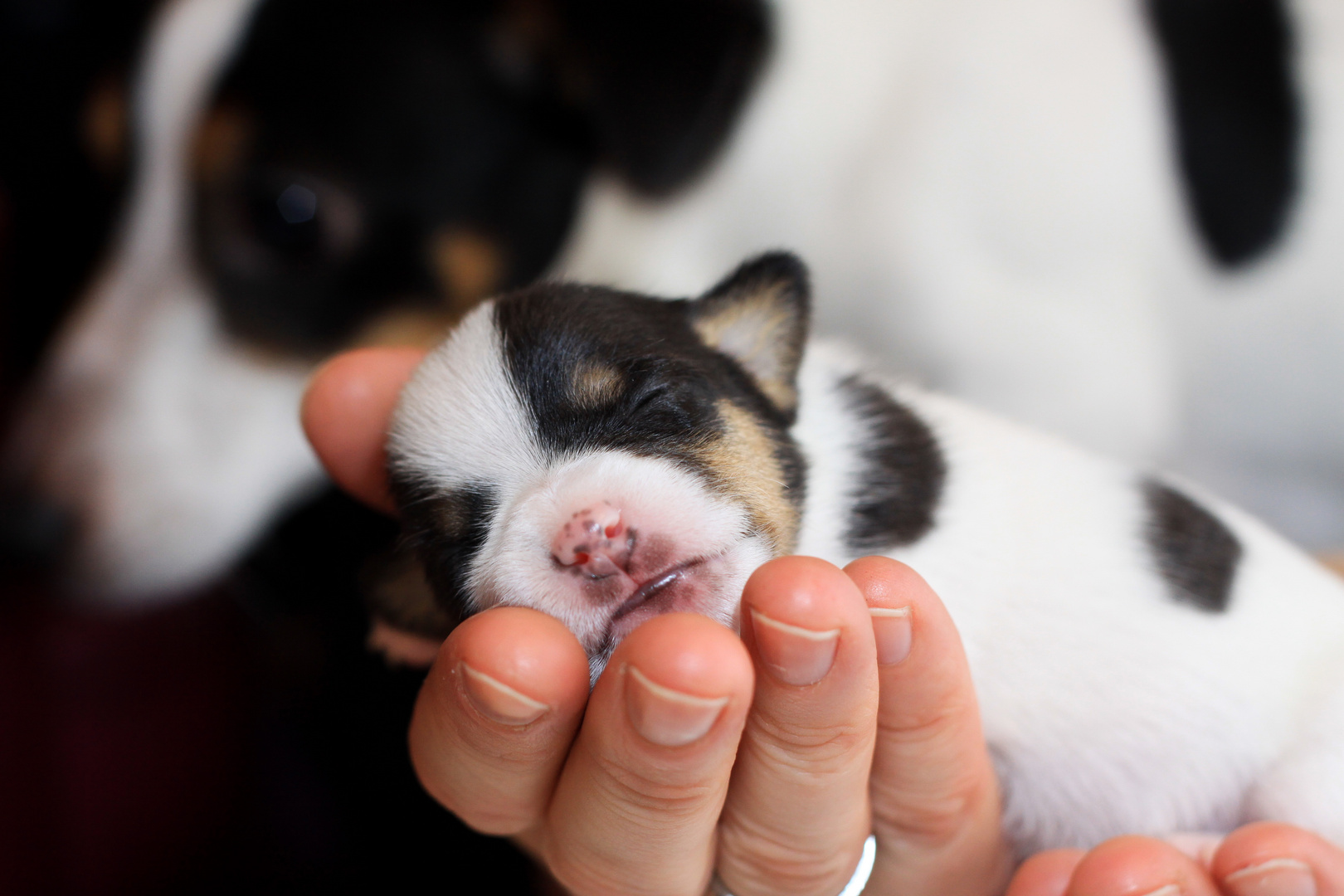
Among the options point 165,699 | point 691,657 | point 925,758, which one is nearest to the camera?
point 691,657

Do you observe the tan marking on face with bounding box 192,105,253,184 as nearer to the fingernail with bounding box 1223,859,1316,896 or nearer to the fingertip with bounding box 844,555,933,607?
the fingertip with bounding box 844,555,933,607

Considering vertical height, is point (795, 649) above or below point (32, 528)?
above

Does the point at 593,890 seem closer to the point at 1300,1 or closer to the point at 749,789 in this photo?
the point at 749,789

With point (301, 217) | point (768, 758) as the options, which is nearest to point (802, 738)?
point (768, 758)

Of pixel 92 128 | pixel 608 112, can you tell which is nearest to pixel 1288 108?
pixel 608 112

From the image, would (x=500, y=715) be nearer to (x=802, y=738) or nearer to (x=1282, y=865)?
→ (x=802, y=738)

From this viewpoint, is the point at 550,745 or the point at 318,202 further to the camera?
the point at 318,202

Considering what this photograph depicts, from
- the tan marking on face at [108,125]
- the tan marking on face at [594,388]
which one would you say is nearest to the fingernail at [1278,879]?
the tan marking on face at [594,388]

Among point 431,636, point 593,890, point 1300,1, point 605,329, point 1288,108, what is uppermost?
point 1300,1
